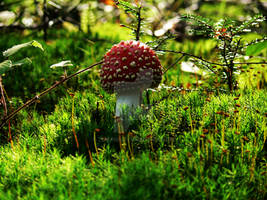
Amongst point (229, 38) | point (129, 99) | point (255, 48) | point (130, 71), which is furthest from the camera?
point (229, 38)

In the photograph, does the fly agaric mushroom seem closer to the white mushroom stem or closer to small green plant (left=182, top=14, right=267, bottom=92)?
the white mushroom stem

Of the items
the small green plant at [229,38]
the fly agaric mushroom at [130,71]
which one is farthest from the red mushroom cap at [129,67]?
the small green plant at [229,38]

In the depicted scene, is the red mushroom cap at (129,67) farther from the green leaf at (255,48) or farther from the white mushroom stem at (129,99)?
the green leaf at (255,48)

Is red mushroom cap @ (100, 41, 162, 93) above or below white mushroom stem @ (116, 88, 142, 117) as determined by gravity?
above

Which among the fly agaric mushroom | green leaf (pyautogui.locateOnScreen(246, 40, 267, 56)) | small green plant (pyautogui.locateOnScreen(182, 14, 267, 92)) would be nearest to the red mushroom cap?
the fly agaric mushroom

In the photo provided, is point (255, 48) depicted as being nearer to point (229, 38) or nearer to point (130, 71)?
point (229, 38)

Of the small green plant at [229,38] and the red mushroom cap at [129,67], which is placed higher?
the small green plant at [229,38]

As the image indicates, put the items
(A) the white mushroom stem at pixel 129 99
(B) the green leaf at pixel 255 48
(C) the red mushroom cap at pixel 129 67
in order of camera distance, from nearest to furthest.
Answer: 1. (C) the red mushroom cap at pixel 129 67
2. (A) the white mushroom stem at pixel 129 99
3. (B) the green leaf at pixel 255 48

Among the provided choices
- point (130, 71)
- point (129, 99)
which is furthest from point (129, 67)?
point (129, 99)
